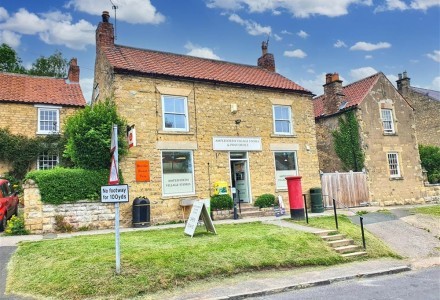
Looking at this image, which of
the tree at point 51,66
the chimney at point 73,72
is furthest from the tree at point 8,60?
the chimney at point 73,72

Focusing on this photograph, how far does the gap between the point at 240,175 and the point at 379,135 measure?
418 inches

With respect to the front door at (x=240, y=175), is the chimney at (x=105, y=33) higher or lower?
higher

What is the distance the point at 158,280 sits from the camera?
23.9 feet

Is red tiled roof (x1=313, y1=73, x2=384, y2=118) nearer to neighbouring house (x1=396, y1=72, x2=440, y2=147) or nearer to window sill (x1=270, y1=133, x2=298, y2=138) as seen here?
window sill (x1=270, y1=133, x2=298, y2=138)

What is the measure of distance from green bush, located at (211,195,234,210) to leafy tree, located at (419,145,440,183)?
60.9 feet

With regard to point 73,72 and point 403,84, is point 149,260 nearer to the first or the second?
point 73,72

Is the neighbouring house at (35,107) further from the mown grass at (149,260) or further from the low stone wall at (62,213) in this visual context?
the mown grass at (149,260)

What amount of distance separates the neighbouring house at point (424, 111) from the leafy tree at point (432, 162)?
12.8 ft

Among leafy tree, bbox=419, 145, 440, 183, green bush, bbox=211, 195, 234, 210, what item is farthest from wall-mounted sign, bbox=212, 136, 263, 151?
leafy tree, bbox=419, 145, 440, 183

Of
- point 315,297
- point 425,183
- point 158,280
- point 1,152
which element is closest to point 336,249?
point 315,297

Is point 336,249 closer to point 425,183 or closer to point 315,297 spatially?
point 315,297

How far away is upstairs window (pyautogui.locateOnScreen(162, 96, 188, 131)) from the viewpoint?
16016 mm

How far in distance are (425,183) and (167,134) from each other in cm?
1849

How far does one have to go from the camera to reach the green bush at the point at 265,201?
1716 cm
